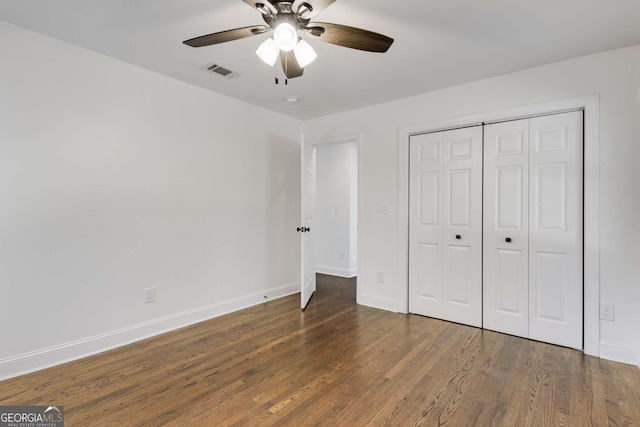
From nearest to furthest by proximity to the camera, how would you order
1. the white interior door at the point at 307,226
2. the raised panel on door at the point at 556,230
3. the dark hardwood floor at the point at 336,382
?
the dark hardwood floor at the point at 336,382 < the raised panel on door at the point at 556,230 < the white interior door at the point at 307,226

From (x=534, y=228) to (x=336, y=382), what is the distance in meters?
2.17

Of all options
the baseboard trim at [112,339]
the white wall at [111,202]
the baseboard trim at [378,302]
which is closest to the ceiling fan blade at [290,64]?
the white wall at [111,202]

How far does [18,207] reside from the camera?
2.16 metres

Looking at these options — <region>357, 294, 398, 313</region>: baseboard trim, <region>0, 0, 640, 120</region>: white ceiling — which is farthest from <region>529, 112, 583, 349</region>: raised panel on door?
<region>357, 294, 398, 313</region>: baseboard trim

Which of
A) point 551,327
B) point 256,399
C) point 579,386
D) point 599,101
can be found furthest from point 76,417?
point 599,101

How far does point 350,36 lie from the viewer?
170 centimetres

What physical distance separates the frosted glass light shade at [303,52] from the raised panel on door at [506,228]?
203 centimetres

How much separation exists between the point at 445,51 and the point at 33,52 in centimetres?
305

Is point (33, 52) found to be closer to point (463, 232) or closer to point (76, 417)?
point (76, 417)

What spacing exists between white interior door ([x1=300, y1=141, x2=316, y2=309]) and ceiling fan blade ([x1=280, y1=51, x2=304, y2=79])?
1.61 meters

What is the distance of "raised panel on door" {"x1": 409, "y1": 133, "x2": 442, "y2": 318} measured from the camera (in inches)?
130

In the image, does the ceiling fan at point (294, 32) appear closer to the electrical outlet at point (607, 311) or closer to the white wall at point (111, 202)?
the white wall at point (111, 202)

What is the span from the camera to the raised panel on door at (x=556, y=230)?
257cm

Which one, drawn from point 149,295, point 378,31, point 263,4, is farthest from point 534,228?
point 149,295
